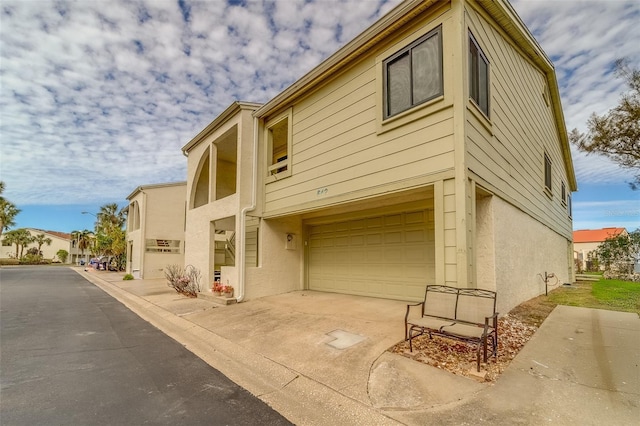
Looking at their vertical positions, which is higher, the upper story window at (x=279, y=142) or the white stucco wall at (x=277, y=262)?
the upper story window at (x=279, y=142)

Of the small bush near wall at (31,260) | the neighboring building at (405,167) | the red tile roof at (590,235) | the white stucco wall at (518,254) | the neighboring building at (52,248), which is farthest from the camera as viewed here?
the neighboring building at (52,248)

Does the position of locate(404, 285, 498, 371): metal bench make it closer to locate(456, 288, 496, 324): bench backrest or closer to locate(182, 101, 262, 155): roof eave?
locate(456, 288, 496, 324): bench backrest

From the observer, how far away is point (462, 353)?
4.12 metres

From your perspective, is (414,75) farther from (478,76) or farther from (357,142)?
(357,142)

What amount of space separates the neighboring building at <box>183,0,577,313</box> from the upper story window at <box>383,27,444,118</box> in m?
0.02

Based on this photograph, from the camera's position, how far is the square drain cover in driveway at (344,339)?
4.76m

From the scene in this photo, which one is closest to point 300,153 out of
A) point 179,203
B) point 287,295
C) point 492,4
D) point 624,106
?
point 287,295

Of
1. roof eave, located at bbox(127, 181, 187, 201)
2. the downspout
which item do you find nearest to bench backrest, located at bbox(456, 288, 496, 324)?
the downspout

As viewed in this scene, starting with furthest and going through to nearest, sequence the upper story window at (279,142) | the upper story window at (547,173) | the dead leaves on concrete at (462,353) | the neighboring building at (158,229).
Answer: the neighboring building at (158,229)
the upper story window at (547,173)
the upper story window at (279,142)
the dead leaves on concrete at (462,353)

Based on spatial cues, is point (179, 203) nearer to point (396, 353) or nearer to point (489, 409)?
point (396, 353)

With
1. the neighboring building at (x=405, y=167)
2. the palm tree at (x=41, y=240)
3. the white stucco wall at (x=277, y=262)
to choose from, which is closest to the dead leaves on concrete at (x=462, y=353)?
the neighboring building at (x=405, y=167)

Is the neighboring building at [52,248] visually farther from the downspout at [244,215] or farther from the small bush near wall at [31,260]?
the downspout at [244,215]

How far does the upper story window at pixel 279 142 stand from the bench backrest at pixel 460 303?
5460 mm

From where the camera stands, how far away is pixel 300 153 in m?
8.46
